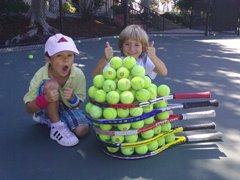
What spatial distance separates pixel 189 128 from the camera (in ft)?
8.82

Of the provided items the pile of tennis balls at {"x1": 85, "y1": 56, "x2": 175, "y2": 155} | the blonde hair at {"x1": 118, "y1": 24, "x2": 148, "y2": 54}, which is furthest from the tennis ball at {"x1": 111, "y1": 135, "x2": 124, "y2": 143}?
the blonde hair at {"x1": 118, "y1": 24, "x2": 148, "y2": 54}

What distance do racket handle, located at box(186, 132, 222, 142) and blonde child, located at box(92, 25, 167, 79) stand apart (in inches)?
22.6

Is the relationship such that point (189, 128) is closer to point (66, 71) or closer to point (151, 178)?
point (151, 178)

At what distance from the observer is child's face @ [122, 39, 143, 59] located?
2.64 meters

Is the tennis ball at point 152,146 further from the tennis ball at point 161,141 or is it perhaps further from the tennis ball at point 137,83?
the tennis ball at point 137,83

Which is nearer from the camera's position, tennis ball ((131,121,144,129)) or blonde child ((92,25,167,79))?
tennis ball ((131,121,144,129))

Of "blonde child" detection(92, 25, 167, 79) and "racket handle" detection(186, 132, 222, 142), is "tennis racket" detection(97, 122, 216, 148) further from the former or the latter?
"blonde child" detection(92, 25, 167, 79)

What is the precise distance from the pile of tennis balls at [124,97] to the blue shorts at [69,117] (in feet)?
1.22

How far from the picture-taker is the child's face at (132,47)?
2639 mm

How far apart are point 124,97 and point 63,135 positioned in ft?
2.05

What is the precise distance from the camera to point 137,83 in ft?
7.24

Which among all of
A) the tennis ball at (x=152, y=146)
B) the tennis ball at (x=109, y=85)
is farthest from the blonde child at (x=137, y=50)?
the tennis ball at (x=152, y=146)

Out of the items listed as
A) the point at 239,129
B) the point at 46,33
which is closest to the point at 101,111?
the point at 239,129

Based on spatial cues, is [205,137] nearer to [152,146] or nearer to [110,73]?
[152,146]
